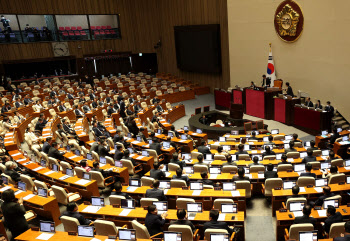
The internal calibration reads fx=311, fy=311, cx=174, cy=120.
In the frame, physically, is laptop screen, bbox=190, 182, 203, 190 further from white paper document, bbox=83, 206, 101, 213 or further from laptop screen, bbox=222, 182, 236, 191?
white paper document, bbox=83, 206, 101, 213

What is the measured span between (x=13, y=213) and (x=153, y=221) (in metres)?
2.94

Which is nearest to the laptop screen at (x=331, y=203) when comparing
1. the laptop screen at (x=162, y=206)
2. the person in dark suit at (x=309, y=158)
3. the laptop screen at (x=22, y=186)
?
the person in dark suit at (x=309, y=158)

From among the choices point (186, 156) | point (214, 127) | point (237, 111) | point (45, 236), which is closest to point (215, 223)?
point (45, 236)

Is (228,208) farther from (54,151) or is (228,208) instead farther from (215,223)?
(54,151)

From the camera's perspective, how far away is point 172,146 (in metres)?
11.1

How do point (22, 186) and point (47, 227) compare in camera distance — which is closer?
point (47, 227)

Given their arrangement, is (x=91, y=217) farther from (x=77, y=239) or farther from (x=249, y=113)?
(x=249, y=113)

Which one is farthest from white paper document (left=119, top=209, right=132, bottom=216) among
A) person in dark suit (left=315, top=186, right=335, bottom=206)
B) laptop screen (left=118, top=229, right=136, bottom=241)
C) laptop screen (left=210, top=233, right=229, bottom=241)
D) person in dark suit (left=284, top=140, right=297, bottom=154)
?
person in dark suit (left=284, top=140, right=297, bottom=154)

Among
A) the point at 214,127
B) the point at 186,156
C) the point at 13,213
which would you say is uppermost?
the point at 13,213

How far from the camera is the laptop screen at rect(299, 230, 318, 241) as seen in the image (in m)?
5.16

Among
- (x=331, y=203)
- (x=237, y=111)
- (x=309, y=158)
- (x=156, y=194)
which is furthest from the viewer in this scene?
(x=237, y=111)

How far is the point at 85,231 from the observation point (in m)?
5.73

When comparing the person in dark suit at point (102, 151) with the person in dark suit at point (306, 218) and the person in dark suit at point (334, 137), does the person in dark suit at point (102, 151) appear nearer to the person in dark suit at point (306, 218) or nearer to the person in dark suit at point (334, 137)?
the person in dark suit at point (306, 218)

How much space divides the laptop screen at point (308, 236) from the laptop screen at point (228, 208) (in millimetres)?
1364
